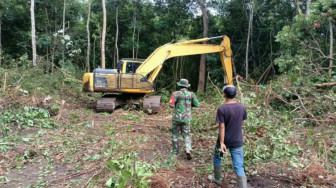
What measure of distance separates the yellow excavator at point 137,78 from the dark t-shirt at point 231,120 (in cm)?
576

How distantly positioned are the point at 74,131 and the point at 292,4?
48.1 ft

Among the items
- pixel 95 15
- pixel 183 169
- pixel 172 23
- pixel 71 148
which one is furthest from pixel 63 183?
pixel 95 15

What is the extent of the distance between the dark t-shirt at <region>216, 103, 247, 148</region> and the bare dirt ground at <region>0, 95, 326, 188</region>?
77 cm

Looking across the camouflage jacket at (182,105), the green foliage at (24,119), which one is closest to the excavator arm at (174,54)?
the green foliage at (24,119)

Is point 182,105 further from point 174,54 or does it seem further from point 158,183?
point 174,54

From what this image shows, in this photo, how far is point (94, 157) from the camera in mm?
4969

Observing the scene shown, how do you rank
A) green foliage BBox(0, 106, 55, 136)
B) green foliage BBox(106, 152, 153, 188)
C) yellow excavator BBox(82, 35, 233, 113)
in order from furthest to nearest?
1. yellow excavator BBox(82, 35, 233, 113)
2. green foliage BBox(0, 106, 55, 136)
3. green foliage BBox(106, 152, 153, 188)

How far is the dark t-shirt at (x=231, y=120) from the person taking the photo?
3713 millimetres

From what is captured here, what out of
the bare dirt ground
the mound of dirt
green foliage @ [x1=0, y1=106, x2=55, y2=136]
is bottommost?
the bare dirt ground

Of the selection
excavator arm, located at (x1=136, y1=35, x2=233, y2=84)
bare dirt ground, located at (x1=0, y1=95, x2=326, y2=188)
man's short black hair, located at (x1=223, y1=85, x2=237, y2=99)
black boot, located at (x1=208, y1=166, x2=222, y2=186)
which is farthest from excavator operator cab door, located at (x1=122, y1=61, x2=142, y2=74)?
man's short black hair, located at (x1=223, y1=85, x2=237, y2=99)

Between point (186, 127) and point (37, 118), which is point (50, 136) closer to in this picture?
point (37, 118)

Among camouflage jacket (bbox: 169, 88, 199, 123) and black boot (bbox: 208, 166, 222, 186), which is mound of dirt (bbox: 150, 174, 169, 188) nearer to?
black boot (bbox: 208, 166, 222, 186)

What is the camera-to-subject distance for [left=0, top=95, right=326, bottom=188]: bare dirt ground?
4168 millimetres

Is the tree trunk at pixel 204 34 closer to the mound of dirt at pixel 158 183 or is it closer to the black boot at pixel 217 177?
the black boot at pixel 217 177
